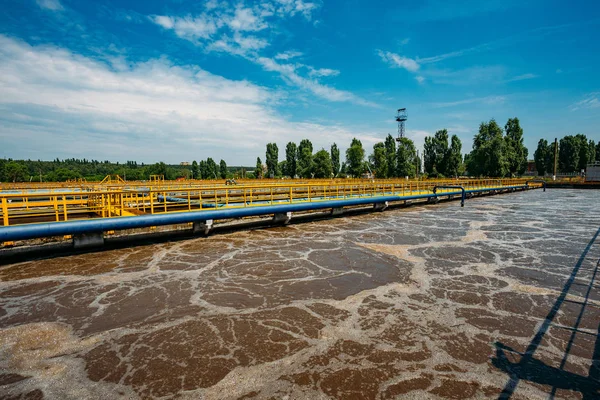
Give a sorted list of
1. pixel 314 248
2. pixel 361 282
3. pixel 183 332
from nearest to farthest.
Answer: pixel 183 332
pixel 361 282
pixel 314 248

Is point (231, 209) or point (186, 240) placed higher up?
point (231, 209)

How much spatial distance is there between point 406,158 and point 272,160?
38.0 meters

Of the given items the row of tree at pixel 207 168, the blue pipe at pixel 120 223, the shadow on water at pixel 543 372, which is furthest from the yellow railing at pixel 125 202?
the row of tree at pixel 207 168

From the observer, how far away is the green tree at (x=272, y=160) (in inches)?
3565

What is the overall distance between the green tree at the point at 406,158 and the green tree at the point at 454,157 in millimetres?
7251

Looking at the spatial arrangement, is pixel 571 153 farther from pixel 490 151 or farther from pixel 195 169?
pixel 195 169

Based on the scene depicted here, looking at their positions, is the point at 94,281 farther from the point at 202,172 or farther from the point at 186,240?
the point at 202,172

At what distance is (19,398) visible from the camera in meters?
3.52

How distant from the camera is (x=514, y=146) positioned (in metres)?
62.6

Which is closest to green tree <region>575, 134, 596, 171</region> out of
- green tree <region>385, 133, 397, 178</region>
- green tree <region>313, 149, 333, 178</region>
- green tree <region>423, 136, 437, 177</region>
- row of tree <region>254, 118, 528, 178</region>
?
row of tree <region>254, 118, 528, 178</region>

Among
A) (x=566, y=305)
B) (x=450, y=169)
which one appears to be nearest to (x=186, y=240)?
(x=566, y=305)

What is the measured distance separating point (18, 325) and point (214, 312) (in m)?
3.15

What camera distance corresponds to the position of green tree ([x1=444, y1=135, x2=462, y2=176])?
2739 inches

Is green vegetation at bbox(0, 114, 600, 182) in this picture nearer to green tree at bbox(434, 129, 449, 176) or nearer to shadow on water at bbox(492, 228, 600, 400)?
green tree at bbox(434, 129, 449, 176)
